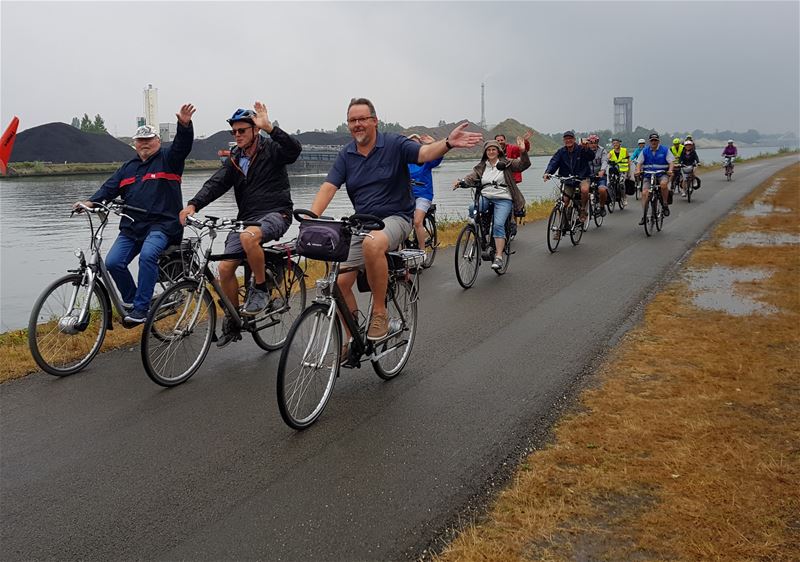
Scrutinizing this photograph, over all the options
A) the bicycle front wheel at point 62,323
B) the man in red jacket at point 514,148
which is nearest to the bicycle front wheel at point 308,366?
the bicycle front wheel at point 62,323

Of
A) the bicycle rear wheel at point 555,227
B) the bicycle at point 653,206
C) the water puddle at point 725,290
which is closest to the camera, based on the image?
the water puddle at point 725,290

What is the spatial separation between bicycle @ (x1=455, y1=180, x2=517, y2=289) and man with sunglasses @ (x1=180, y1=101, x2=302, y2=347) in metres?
3.54

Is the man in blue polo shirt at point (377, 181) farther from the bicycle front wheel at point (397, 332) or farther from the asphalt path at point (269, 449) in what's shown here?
the asphalt path at point (269, 449)

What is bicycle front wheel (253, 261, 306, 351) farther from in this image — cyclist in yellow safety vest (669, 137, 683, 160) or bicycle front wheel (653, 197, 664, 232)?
cyclist in yellow safety vest (669, 137, 683, 160)

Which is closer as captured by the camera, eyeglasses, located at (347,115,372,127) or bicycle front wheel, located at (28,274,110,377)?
eyeglasses, located at (347,115,372,127)

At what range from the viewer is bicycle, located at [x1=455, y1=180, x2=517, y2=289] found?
936 cm

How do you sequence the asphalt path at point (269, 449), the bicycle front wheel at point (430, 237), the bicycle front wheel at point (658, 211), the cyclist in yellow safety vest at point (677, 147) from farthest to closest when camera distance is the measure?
the cyclist in yellow safety vest at point (677, 147), the bicycle front wheel at point (658, 211), the bicycle front wheel at point (430, 237), the asphalt path at point (269, 449)

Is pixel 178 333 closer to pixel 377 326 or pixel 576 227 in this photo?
pixel 377 326

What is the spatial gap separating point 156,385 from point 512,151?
816 cm

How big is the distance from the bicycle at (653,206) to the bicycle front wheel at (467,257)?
5782mm

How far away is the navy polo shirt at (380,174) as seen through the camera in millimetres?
5164

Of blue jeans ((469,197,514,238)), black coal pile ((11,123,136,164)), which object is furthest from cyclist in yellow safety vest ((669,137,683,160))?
black coal pile ((11,123,136,164))

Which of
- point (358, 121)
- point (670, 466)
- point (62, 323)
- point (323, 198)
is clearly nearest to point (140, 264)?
point (62, 323)

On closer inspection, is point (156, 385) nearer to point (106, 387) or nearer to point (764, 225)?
point (106, 387)
